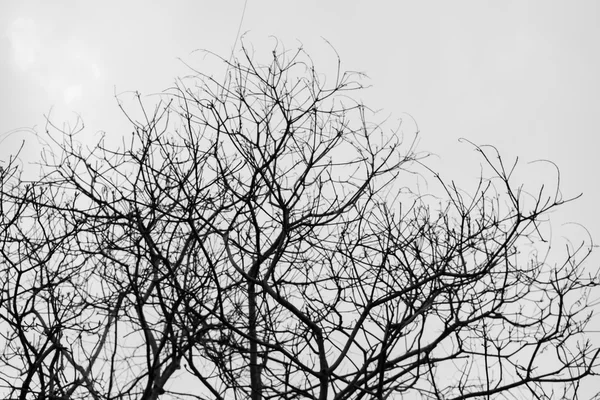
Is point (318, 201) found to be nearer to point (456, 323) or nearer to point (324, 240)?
point (324, 240)

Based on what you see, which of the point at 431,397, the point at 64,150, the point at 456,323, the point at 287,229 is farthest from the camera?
the point at 64,150

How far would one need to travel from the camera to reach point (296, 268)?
5.47m

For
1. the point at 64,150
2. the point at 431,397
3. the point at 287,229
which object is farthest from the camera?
the point at 64,150

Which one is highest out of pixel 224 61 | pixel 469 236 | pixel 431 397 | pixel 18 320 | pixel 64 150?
pixel 224 61

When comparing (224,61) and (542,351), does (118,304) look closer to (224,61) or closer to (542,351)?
(224,61)

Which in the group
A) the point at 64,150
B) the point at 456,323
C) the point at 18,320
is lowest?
the point at 456,323

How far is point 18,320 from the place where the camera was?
16.2 ft

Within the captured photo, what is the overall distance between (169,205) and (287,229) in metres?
1.08

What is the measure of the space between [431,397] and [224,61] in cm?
320

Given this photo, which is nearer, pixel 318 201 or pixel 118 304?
pixel 118 304

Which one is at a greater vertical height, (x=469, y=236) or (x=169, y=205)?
(x=169, y=205)

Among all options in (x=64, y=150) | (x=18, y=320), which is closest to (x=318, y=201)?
(x=64, y=150)

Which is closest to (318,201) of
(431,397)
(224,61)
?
(224,61)

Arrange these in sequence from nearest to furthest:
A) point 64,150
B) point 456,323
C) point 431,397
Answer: point 456,323 < point 431,397 < point 64,150
